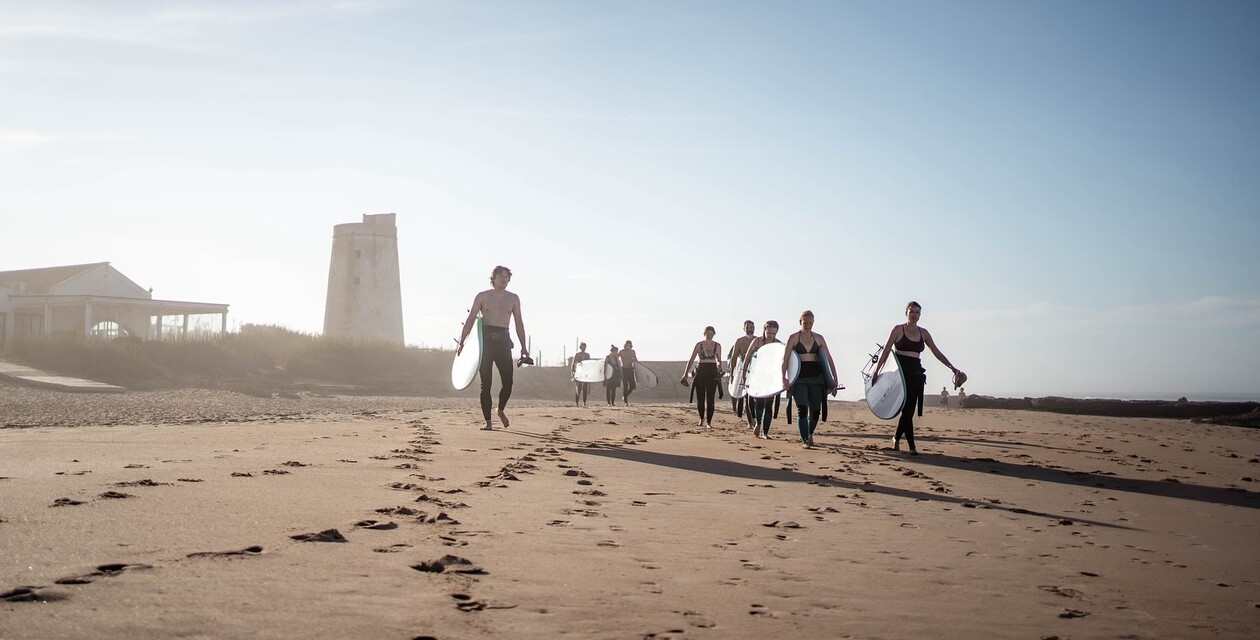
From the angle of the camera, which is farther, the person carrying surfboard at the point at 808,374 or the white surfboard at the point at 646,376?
the white surfboard at the point at 646,376

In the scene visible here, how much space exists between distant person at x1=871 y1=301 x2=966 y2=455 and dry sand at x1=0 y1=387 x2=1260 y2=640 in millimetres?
1390

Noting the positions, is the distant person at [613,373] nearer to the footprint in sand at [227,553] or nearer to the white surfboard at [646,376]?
the white surfboard at [646,376]

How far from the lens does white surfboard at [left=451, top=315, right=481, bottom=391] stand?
1109 cm

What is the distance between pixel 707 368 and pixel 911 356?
15.3 ft

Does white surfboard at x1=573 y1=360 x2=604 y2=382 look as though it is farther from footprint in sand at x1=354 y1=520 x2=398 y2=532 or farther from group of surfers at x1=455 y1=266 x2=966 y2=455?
footprint in sand at x1=354 y1=520 x2=398 y2=532

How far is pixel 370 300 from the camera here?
43.3m

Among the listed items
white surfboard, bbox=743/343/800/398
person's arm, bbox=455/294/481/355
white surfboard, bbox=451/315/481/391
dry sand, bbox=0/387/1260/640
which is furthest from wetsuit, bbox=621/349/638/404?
dry sand, bbox=0/387/1260/640

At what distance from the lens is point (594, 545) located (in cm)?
409

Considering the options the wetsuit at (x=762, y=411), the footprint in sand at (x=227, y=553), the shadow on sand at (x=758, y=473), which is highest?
the wetsuit at (x=762, y=411)

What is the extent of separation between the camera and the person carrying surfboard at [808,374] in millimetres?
Answer: 10914

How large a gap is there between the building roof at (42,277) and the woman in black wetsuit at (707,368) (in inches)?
1434

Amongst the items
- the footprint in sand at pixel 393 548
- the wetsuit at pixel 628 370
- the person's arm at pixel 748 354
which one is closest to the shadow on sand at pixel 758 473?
the footprint in sand at pixel 393 548

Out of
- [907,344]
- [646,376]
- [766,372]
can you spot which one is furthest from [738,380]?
[646,376]

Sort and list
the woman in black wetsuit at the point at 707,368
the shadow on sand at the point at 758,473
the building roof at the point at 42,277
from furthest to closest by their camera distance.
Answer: the building roof at the point at 42,277, the woman in black wetsuit at the point at 707,368, the shadow on sand at the point at 758,473
